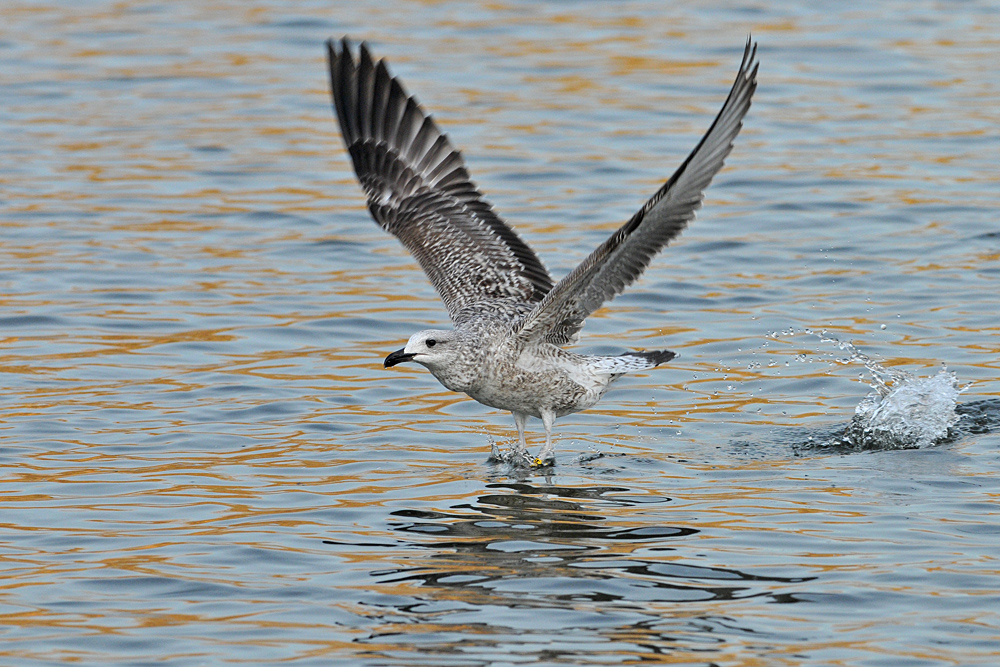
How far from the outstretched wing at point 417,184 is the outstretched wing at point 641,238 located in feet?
3.87

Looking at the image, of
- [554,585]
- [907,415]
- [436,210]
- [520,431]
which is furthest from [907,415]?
[436,210]

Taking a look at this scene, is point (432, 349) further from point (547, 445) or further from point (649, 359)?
point (649, 359)

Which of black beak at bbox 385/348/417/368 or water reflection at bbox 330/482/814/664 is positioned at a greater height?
black beak at bbox 385/348/417/368

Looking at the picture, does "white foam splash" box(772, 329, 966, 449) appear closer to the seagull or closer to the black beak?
the seagull

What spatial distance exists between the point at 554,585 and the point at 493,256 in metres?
3.45

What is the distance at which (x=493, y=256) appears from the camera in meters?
9.54

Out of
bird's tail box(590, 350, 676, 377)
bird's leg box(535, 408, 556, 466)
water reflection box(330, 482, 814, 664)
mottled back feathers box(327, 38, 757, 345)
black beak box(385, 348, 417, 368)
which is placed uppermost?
mottled back feathers box(327, 38, 757, 345)

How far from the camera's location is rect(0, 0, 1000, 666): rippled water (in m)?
6.22

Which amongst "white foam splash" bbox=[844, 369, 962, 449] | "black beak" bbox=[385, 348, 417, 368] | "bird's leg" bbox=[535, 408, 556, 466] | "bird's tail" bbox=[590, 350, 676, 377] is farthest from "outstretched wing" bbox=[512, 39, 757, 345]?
"white foam splash" bbox=[844, 369, 962, 449]

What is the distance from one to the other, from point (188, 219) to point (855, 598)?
8298 millimetres

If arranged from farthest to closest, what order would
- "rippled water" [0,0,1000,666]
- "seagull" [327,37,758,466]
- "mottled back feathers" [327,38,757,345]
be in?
1. "mottled back feathers" [327,38,757,345]
2. "seagull" [327,37,758,466]
3. "rippled water" [0,0,1000,666]

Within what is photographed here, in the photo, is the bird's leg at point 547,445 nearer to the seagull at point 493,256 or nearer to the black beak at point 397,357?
the seagull at point 493,256

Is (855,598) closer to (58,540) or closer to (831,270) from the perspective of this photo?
(58,540)

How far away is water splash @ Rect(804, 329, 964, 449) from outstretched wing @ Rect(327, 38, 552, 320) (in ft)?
6.73
